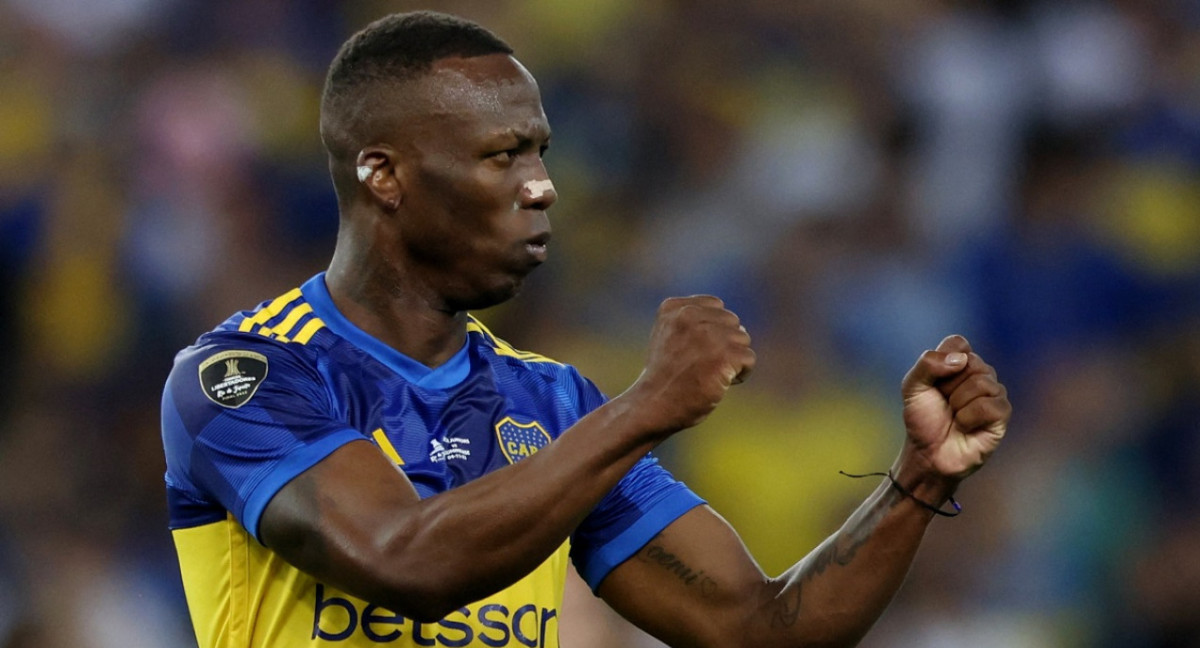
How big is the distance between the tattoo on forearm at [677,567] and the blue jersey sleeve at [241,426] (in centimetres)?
75

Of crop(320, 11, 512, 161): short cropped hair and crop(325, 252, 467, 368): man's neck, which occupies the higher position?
crop(320, 11, 512, 161): short cropped hair

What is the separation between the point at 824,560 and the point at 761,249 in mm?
3151

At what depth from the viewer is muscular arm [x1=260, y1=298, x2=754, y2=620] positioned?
101 inches

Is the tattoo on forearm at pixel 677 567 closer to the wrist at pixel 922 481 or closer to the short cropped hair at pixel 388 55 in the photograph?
the wrist at pixel 922 481

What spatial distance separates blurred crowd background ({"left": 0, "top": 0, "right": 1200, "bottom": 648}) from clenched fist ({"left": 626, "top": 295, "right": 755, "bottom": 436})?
109 inches

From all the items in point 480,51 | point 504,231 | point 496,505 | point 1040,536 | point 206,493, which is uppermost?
point 480,51

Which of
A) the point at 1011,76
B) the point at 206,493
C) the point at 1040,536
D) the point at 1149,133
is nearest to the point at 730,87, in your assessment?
the point at 1011,76

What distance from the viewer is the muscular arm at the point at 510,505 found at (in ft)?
8.38

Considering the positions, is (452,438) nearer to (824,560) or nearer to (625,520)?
(625,520)

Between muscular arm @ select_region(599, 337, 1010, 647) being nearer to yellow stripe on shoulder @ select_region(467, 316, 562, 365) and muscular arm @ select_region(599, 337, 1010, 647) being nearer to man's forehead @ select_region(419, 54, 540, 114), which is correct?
yellow stripe on shoulder @ select_region(467, 316, 562, 365)

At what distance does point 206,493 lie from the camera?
2975 millimetres

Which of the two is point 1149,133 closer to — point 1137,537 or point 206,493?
point 1137,537

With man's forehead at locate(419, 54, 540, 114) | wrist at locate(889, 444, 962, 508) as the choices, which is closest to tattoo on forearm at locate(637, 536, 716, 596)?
wrist at locate(889, 444, 962, 508)

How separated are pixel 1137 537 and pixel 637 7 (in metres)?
3.04
